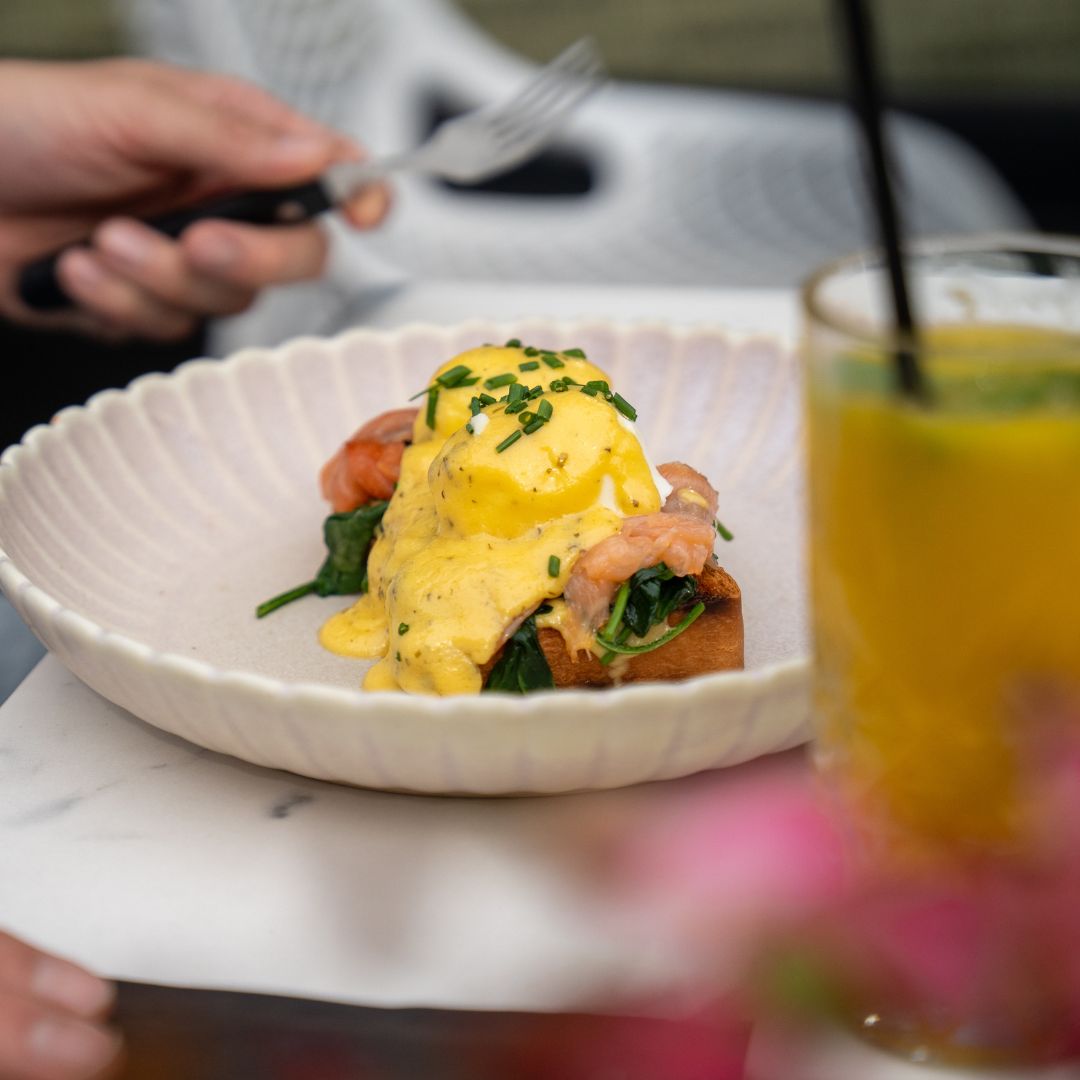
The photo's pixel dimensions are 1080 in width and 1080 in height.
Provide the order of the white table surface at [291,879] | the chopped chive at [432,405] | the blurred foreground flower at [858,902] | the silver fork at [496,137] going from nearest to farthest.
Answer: the blurred foreground flower at [858,902] < the white table surface at [291,879] < the chopped chive at [432,405] < the silver fork at [496,137]

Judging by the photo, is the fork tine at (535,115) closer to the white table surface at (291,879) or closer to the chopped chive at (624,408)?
the chopped chive at (624,408)

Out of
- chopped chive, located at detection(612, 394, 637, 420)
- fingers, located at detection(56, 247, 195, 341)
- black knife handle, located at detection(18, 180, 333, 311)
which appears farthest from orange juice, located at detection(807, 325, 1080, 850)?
fingers, located at detection(56, 247, 195, 341)

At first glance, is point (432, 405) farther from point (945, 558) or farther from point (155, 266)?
point (155, 266)

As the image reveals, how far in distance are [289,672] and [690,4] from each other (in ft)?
16.9

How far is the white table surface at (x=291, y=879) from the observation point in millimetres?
1088

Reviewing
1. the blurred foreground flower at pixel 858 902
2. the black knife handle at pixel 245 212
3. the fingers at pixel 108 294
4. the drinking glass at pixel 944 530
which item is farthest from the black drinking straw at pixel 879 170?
the fingers at pixel 108 294

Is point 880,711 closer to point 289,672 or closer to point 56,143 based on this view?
point 289,672

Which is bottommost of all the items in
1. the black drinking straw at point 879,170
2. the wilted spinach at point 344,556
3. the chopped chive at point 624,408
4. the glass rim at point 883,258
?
the wilted spinach at point 344,556

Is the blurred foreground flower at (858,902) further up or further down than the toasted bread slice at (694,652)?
further up

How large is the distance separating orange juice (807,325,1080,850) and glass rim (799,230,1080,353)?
13mm

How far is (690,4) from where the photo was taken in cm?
593

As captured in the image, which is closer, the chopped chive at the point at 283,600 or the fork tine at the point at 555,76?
the chopped chive at the point at 283,600

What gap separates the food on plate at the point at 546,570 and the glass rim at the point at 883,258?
1.73 feet

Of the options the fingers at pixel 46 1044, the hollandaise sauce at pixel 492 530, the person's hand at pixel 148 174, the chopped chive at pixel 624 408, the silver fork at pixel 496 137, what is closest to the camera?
the fingers at pixel 46 1044
